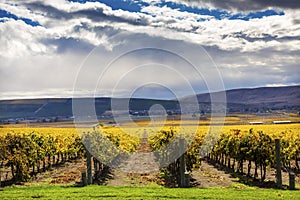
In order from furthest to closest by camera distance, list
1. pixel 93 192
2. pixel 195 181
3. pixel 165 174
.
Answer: pixel 165 174, pixel 195 181, pixel 93 192

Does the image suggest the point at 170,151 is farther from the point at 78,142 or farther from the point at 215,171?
the point at 78,142

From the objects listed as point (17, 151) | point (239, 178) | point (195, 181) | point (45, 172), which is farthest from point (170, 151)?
point (45, 172)

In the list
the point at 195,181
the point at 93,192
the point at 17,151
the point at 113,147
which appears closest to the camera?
the point at 93,192

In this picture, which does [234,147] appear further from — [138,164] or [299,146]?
[138,164]

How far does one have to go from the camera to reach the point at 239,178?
28750 mm

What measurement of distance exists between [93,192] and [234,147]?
1696cm

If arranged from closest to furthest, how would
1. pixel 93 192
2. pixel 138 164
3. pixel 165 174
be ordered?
pixel 93 192 → pixel 165 174 → pixel 138 164

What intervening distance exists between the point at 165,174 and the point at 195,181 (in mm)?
3551

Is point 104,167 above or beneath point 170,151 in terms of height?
beneath

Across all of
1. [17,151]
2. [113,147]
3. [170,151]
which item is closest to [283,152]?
[170,151]

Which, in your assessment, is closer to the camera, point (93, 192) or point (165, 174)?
point (93, 192)

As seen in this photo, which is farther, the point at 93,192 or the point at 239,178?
the point at 239,178

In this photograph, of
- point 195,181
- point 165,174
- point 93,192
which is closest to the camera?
point 93,192

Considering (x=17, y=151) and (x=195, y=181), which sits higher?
(x=17, y=151)
